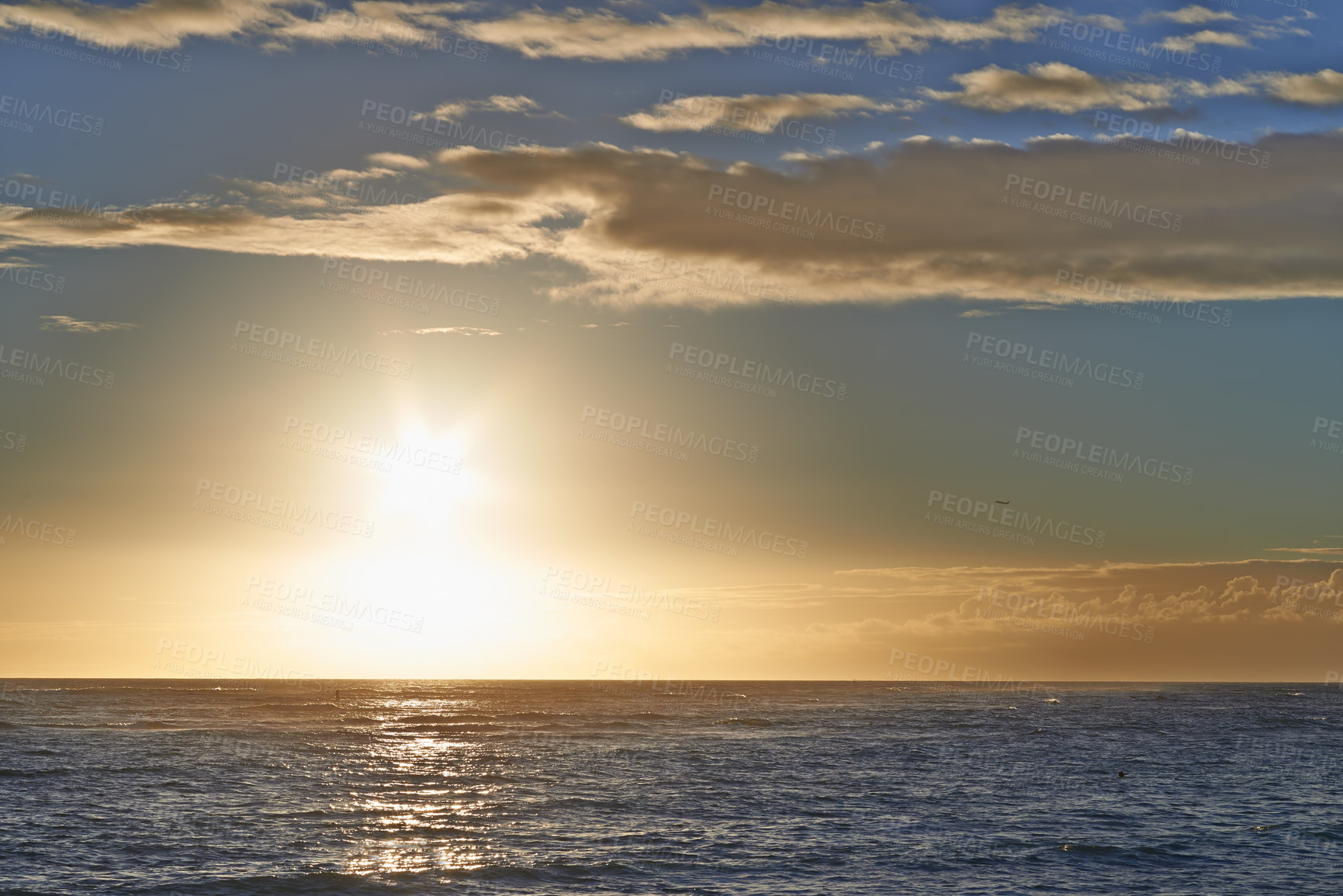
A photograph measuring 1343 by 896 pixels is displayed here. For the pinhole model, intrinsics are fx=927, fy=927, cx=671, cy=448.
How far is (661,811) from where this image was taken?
51531 mm

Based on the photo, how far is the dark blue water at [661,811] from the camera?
37.2 m

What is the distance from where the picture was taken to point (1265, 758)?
7962 centimetres

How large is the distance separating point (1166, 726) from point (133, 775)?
113 meters

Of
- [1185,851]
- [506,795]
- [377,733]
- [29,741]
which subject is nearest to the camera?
[1185,851]

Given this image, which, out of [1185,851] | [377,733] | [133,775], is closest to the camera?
[1185,851]

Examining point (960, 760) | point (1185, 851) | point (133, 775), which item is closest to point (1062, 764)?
point (960, 760)

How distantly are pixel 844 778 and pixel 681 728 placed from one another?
150 ft

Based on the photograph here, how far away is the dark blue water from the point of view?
37250 millimetres

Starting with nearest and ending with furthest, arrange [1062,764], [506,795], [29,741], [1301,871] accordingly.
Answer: [1301,871], [506,795], [1062,764], [29,741]

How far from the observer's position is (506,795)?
5662cm

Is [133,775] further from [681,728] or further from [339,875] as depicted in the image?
[681,728]

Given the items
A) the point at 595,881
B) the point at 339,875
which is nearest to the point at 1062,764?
the point at 595,881

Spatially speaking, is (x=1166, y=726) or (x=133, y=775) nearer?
(x=133, y=775)

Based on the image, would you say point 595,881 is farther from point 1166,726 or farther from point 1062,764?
point 1166,726
